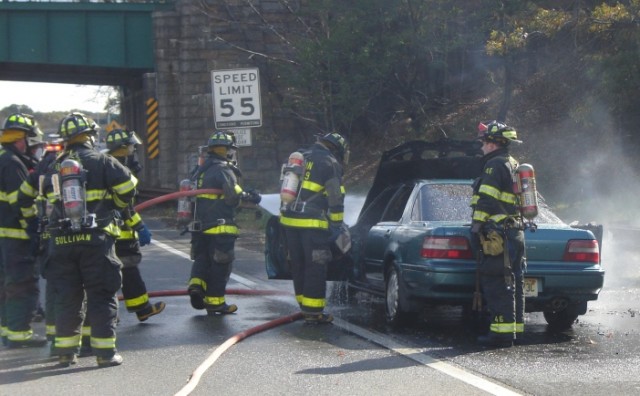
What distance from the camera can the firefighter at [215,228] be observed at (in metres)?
10.1

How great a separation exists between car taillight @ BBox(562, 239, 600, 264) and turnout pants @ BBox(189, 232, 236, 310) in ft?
10.3

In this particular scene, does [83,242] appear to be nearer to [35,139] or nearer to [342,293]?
[35,139]

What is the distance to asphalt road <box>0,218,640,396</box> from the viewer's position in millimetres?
6992

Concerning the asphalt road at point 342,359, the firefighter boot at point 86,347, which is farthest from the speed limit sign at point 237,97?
the firefighter boot at point 86,347

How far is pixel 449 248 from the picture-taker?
8.81 meters

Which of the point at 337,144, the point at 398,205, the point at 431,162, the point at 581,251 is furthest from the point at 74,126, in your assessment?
the point at 581,251

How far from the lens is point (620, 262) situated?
15266 mm

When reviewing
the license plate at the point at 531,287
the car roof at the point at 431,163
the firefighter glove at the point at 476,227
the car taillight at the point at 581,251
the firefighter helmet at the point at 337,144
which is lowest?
the license plate at the point at 531,287

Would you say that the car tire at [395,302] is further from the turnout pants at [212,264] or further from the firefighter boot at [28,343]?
the firefighter boot at [28,343]

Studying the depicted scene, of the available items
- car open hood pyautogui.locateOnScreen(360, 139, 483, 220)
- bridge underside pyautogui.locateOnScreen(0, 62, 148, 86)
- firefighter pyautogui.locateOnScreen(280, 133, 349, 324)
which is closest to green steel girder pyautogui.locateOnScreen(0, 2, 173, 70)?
bridge underside pyautogui.locateOnScreen(0, 62, 148, 86)

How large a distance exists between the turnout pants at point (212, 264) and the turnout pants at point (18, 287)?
1936mm

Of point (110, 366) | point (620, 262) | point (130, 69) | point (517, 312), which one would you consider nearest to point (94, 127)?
point (110, 366)

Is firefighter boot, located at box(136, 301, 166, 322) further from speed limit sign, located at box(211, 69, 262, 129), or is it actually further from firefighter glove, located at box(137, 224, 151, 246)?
speed limit sign, located at box(211, 69, 262, 129)

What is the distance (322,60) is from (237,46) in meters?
7.11
